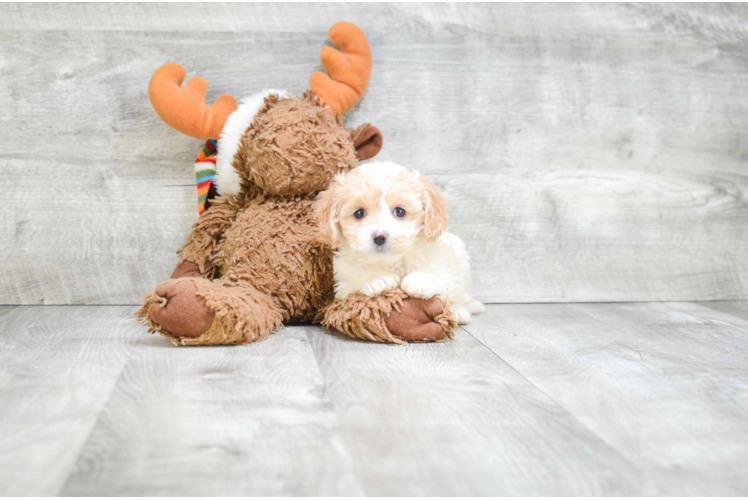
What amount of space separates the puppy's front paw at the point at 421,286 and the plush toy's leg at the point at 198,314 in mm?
304

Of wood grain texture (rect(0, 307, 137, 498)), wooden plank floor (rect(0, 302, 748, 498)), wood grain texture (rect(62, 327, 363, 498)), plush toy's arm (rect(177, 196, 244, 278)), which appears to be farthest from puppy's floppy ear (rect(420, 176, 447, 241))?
wood grain texture (rect(0, 307, 137, 498))

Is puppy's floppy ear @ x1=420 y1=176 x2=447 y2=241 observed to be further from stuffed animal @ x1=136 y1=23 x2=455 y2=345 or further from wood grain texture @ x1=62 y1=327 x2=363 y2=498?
wood grain texture @ x1=62 y1=327 x2=363 y2=498

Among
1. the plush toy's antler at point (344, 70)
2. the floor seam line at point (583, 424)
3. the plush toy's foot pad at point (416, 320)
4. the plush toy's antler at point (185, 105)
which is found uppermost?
the plush toy's antler at point (344, 70)

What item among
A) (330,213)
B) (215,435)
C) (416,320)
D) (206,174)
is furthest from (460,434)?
(206,174)

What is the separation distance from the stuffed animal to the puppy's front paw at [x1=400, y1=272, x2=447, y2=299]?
0.06ft

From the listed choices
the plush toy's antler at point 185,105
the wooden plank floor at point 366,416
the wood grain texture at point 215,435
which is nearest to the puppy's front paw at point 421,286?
the wooden plank floor at point 366,416

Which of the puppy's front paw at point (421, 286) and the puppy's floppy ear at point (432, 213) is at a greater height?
the puppy's floppy ear at point (432, 213)

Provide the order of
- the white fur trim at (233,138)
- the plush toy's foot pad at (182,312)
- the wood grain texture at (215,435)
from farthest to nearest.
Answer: the white fur trim at (233,138)
the plush toy's foot pad at (182,312)
the wood grain texture at (215,435)

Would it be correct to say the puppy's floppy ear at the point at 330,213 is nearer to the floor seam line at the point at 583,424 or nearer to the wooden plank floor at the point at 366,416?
the wooden plank floor at the point at 366,416

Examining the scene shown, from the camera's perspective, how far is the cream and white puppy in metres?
1.12

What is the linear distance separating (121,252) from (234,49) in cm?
59

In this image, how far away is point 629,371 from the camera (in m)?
1.04

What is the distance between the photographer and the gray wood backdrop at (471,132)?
1.48 meters

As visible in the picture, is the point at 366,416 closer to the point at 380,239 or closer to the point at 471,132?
the point at 380,239
